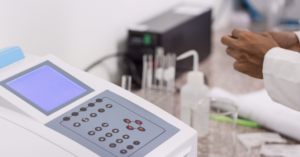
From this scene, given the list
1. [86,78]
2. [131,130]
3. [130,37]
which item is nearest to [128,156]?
[131,130]

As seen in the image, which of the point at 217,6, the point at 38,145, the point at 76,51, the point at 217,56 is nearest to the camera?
the point at 38,145

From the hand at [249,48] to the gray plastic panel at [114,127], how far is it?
178mm

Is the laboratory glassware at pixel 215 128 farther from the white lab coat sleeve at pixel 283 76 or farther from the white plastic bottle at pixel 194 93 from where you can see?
the white lab coat sleeve at pixel 283 76

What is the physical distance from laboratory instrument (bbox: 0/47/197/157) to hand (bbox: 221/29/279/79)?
17 centimetres

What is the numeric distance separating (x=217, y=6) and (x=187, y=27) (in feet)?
1.71

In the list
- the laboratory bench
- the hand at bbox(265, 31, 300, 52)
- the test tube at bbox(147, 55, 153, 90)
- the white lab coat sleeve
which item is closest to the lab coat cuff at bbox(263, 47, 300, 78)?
the white lab coat sleeve

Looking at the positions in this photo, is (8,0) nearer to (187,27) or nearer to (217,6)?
(187,27)

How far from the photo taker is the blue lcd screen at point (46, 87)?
0.41 metres

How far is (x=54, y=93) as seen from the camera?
1.39 feet

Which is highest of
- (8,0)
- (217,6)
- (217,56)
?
(8,0)

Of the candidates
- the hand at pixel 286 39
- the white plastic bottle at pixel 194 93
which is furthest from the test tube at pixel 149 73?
the hand at pixel 286 39

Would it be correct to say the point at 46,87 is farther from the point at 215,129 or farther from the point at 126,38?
the point at 126,38

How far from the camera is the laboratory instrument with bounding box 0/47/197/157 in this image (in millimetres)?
362

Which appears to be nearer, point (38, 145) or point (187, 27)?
point (38, 145)
